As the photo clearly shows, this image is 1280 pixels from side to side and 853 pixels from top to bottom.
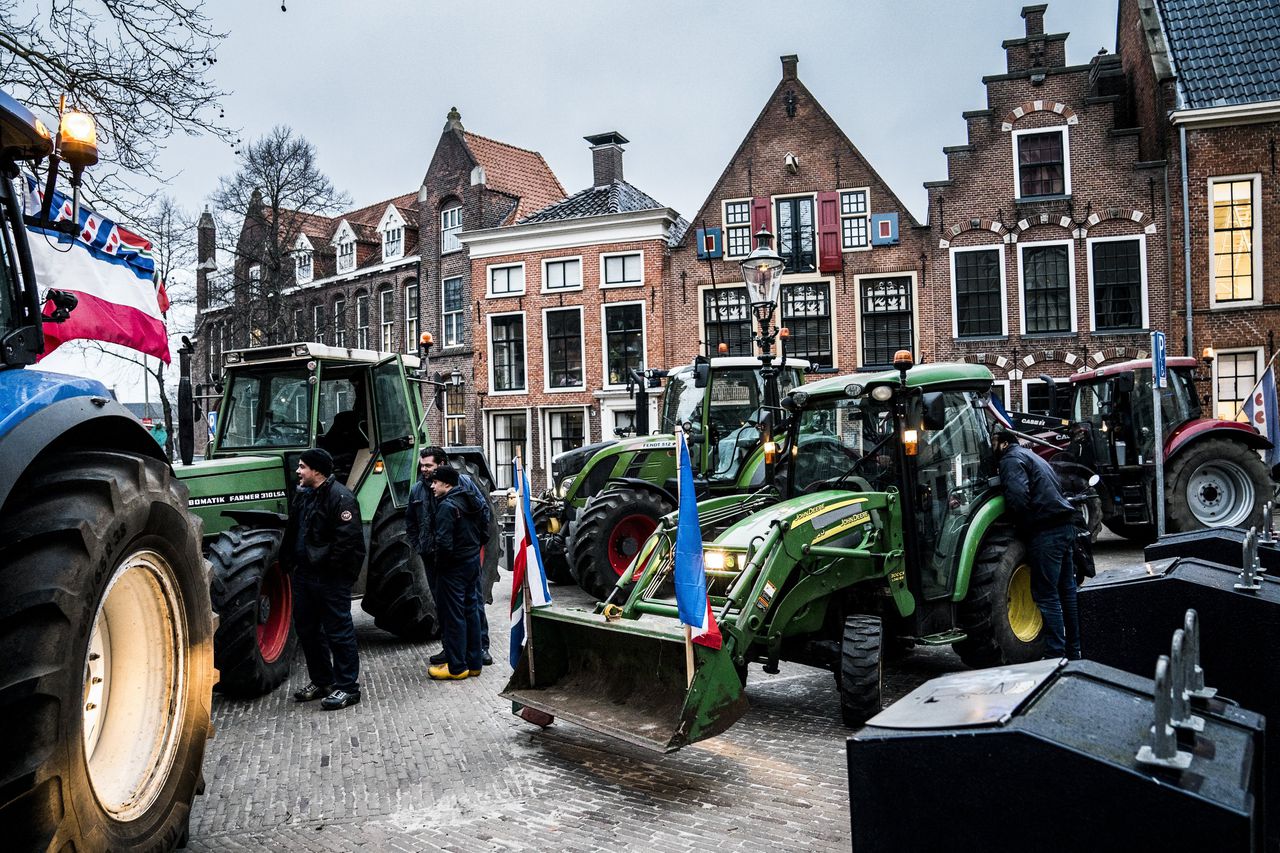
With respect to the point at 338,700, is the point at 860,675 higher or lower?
higher

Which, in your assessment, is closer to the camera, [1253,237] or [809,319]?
[1253,237]

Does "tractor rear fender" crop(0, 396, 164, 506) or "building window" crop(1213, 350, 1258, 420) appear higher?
"building window" crop(1213, 350, 1258, 420)

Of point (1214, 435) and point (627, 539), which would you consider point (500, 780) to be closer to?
point (627, 539)

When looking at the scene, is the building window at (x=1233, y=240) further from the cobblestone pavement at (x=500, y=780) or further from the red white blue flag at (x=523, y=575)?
the red white blue flag at (x=523, y=575)

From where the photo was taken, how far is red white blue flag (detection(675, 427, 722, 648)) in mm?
4852

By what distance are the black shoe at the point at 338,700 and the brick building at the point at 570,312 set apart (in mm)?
17416

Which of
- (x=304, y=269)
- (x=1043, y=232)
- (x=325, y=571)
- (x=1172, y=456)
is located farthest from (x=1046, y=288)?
(x=304, y=269)

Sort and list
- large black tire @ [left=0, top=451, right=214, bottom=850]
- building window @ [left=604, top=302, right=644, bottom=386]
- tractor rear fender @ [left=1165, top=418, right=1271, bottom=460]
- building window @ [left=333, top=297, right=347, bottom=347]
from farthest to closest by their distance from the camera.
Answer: building window @ [left=333, top=297, right=347, bottom=347], building window @ [left=604, top=302, right=644, bottom=386], tractor rear fender @ [left=1165, top=418, right=1271, bottom=460], large black tire @ [left=0, top=451, right=214, bottom=850]

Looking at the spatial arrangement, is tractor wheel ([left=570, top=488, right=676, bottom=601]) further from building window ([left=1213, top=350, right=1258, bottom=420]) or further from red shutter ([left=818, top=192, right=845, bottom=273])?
building window ([left=1213, top=350, right=1258, bottom=420])

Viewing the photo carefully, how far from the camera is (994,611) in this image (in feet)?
20.8

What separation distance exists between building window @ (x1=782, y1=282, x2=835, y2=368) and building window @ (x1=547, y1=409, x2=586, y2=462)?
239 inches

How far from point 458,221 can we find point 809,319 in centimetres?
1208

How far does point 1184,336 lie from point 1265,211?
2.94m

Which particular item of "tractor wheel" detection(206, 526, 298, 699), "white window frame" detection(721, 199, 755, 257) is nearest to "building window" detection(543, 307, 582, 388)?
"white window frame" detection(721, 199, 755, 257)
